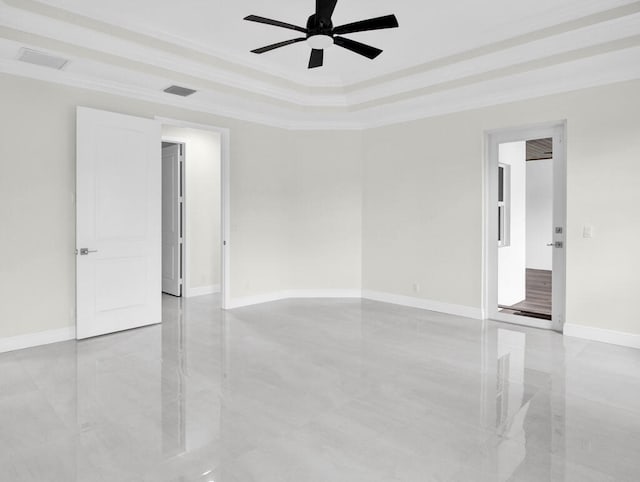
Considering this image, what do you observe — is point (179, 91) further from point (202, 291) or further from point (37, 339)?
point (202, 291)

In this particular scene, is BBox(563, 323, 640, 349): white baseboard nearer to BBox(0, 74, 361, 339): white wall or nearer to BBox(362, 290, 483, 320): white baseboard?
BBox(362, 290, 483, 320): white baseboard

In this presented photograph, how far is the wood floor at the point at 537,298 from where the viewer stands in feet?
16.3

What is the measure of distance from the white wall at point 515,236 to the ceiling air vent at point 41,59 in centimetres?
481

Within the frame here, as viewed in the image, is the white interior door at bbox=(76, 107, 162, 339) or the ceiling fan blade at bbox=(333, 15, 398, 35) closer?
the ceiling fan blade at bbox=(333, 15, 398, 35)

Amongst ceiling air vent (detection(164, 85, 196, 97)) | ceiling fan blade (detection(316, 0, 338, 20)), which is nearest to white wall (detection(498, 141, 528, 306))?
ceiling fan blade (detection(316, 0, 338, 20))

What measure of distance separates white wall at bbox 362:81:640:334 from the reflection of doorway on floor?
305 millimetres

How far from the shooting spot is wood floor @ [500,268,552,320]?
498 centimetres

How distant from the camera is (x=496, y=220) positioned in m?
5.36

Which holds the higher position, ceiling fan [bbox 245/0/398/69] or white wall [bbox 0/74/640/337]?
ceiling fan [bbox 245/0/398/69]

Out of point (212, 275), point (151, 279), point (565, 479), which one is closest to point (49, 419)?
point (151, 279)

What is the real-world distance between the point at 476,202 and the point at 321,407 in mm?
3485

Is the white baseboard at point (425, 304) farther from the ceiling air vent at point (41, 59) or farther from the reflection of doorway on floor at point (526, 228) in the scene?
the ceiling air vent at point (41, 59)

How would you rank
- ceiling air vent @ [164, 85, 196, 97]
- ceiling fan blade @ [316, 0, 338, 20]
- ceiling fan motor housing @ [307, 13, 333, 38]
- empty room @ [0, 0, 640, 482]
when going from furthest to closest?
ceiling air vent @ [164, 85, 196, 97], ceiling fan motor housing @ [307, 13, 333, 38], ceiling fan blade @ [316, 0, 338, 20], empty room @ [0, 0, 640, 482]

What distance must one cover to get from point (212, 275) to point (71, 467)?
501 centimetres
